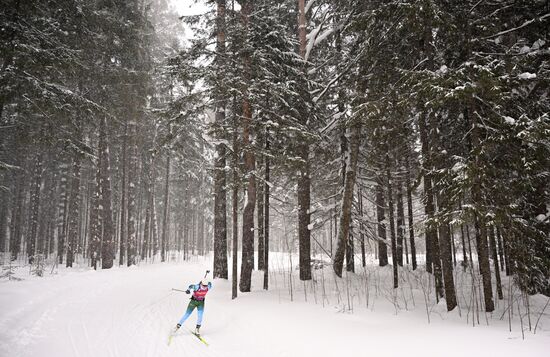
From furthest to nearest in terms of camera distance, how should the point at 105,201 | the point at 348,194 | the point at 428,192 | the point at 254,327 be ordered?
the point at 105,201 → the point at 348,194 → the point at 428,192 → the point at 254,327

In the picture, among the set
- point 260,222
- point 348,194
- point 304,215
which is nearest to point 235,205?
point 304,215

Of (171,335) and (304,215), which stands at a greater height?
(304,215)

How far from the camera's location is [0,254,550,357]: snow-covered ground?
561 cm

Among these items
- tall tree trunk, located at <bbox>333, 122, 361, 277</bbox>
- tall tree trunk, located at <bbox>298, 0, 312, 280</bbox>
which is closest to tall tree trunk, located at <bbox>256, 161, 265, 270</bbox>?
tall tree trunk, located at <bbox>298, 0, 312, 280</bbox>

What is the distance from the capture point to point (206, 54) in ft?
36.9

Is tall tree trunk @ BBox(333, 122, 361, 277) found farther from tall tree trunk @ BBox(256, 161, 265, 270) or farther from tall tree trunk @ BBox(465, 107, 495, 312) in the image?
tall tree trunk @ BBox(465, 107, 495, 312)

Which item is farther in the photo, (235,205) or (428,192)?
(235,205)

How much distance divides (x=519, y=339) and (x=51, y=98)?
47.0 ft

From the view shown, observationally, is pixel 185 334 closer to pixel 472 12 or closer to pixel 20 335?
pixel 20 335

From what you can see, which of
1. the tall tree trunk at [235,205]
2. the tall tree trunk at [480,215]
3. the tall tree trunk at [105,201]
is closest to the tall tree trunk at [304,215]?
the tall tree trunk at [235,205]

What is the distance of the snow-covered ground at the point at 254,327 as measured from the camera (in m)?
5.61

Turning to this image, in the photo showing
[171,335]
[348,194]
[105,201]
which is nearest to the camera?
[171,335]

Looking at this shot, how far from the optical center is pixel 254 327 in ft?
23.9

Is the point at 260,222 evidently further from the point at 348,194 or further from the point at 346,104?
the point at 346,104
